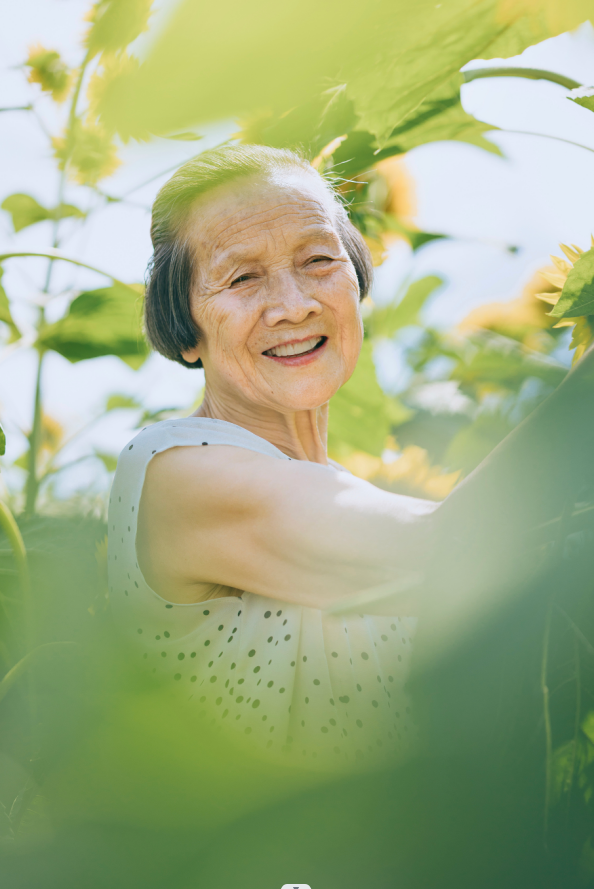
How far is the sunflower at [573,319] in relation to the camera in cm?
37

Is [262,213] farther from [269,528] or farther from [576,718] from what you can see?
[576,718]

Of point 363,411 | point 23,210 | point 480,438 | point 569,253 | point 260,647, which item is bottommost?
point 260,647

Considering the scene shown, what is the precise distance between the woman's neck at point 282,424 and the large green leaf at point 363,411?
30mm

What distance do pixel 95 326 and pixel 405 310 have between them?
1.92ft

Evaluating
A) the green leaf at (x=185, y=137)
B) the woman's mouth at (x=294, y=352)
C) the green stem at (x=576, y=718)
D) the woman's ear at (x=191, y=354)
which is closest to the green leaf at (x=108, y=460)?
the woman's ear at (x=191, y=354)

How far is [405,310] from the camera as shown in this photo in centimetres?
112

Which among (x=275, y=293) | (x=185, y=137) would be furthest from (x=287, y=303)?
(x=185, y=137)

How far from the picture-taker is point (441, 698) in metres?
0.20

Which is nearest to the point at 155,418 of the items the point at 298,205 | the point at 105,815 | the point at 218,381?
the point at 218,381

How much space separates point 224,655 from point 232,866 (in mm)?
522

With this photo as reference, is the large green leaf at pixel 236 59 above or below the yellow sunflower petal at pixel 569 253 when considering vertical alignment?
above

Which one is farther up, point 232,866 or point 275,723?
point 232,866

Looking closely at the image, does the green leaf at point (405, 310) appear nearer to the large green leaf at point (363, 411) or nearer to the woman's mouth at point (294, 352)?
the large green leaf at point (363, 411)

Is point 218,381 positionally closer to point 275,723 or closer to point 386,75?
point 275,723
